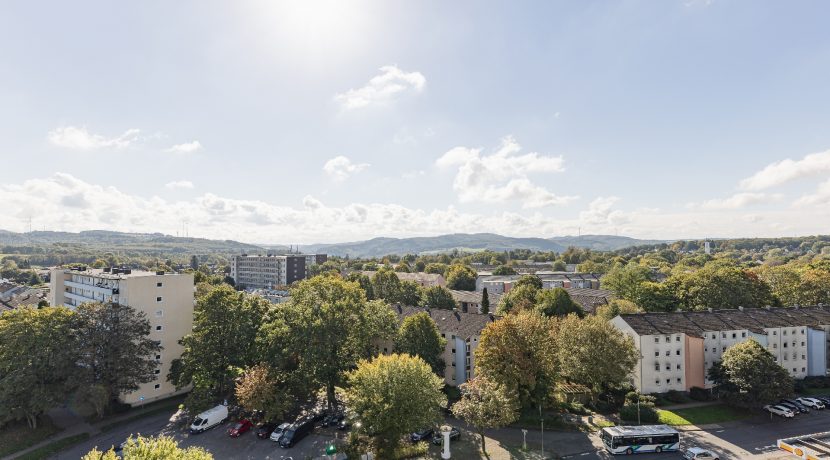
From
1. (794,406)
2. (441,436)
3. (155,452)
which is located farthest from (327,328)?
(794,406)

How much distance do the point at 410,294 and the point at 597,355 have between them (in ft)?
189

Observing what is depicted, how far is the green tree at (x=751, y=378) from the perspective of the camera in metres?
44.7

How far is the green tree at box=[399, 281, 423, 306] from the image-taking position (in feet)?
327

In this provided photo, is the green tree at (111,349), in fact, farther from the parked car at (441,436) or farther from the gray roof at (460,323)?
the gray roof at (460,323)

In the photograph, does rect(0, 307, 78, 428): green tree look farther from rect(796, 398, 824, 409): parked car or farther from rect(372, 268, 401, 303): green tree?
rect(796, 398, 824, 409): parked car

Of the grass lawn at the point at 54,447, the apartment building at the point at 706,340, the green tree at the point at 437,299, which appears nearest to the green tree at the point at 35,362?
the grass lawn at the point at 54,447

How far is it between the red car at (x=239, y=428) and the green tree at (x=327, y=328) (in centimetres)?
769

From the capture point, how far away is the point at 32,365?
140 ft

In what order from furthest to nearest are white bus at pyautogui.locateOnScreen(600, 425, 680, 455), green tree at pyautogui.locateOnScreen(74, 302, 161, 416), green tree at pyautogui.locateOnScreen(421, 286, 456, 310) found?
1. green tree at pyautogui.locateOnScreen(421, 286, 456, 310)
2. green tree at pyautogui.locateOnScreen(74, 302, 161, 416)
3. white bus at pyautogui.locateOnScreen(600, 425, 680, 455)

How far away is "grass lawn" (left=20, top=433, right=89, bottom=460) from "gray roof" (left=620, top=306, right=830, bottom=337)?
216ft

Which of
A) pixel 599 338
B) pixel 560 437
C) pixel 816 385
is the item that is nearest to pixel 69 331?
pixel 560 437

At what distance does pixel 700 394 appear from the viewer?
169 ft

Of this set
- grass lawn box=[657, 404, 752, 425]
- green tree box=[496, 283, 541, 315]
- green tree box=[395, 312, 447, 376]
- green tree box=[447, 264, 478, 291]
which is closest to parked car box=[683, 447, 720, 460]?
grass lawn box=[657, 404, 752, 425]

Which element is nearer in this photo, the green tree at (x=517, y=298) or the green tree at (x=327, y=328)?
the green tree at (x=327, y=328)
